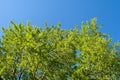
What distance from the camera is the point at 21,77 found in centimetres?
4353

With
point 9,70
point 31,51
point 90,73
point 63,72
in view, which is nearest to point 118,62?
point 90,73

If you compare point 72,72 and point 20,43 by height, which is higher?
point 20,43

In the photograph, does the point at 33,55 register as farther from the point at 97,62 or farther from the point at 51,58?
the point at 97,62

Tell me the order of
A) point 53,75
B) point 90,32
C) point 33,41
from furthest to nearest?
point 90,32, point 53,75, point 33,41

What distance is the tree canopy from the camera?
3938 centimetres

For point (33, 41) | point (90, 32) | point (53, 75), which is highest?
point (90, 32)

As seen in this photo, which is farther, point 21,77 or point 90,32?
point 90,32

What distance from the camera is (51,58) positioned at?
40.4 meters

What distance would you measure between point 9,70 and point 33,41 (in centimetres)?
619

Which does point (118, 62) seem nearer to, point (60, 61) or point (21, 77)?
point (60, 61)

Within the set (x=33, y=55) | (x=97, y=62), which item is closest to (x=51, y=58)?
(x=33, y=55)

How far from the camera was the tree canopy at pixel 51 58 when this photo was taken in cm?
3938

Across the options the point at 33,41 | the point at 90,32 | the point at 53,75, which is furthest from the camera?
the point at 90,32

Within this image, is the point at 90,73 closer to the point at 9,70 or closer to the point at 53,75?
the point at 53,75
